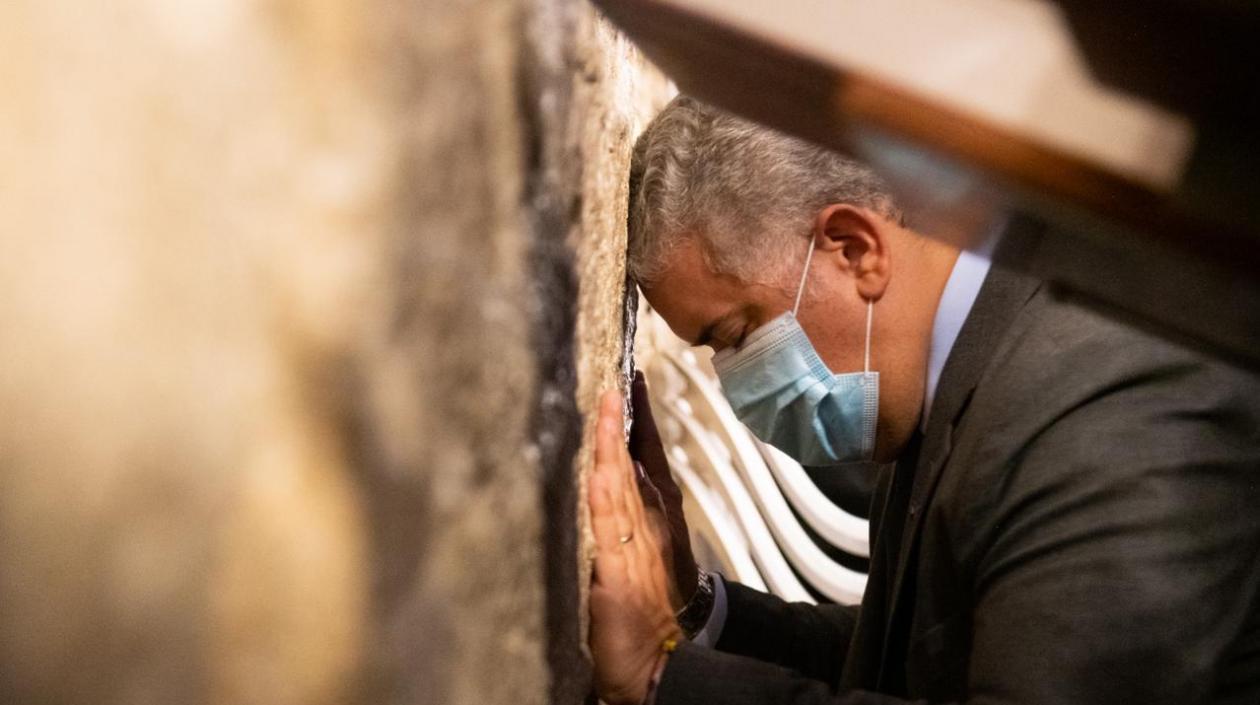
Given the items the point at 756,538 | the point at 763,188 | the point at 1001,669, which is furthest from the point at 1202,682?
the point at 756,538

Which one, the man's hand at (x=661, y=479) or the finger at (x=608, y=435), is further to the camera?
the man's hand at (x=661, y=479)

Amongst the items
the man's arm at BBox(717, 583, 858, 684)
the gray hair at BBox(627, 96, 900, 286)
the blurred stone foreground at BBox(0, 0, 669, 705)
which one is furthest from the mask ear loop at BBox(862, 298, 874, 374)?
the blurred stone foreground at BBox(0, 0, 669, 705)

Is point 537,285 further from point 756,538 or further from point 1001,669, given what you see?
point 756,538

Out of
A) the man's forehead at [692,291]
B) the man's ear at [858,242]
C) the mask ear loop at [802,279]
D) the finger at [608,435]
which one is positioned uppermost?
the man's ear at [858,242]

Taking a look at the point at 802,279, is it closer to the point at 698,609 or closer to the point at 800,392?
the point at 800,392

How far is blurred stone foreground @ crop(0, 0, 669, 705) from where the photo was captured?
0.91 ft

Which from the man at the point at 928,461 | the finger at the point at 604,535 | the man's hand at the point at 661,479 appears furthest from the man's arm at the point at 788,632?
the finger at the point at 604,535

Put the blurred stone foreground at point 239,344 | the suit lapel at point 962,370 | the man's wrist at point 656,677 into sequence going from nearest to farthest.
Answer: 1. the blurred stone foreground at point 239,344
2. the man's wrist at point 656,677
3. the suit lapel at point 962,370

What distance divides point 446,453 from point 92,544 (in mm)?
162

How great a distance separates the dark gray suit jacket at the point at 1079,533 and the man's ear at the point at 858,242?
0.54ft

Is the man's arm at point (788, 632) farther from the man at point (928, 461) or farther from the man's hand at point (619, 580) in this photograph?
the man's hand at point (619, 580)

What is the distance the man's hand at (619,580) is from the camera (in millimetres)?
899

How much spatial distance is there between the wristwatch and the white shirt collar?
0.43 m

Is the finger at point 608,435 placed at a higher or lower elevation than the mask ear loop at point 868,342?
lower
